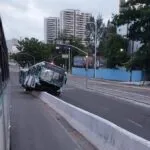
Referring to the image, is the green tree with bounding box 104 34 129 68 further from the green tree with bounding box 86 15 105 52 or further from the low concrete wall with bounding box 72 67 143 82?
the green tree with bounding box 86 15 105 52

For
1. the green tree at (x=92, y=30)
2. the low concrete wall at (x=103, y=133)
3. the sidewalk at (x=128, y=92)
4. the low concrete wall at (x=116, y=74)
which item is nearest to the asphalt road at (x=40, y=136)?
the low concrete wall at (x=103, y=133)

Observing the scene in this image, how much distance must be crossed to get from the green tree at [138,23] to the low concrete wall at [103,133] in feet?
179

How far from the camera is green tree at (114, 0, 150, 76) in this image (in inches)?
2861

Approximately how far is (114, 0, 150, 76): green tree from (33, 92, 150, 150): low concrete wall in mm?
54492

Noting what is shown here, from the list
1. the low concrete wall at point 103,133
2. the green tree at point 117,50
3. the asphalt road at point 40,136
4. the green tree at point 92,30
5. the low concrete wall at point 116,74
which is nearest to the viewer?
the low concrete wall at point 103,133

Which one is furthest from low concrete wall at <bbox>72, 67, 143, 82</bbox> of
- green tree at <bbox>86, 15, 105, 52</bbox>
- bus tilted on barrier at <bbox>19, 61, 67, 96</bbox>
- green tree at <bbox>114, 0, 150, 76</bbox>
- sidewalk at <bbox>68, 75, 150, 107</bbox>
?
green tree at <bbox>86, 15, 105, 52</bbox>

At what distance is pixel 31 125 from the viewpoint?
19109 mm

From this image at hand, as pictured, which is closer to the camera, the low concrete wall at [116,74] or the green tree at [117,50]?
the low concrete wall at [116,74]

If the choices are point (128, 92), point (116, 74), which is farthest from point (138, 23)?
point (128, 92)

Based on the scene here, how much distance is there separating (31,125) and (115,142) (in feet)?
29.9

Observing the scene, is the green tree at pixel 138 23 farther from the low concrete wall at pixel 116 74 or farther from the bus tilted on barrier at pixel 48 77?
the bus tilted on barrier at pixel 48 77

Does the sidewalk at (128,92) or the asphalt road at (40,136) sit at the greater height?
the asphalt road at (40,136)

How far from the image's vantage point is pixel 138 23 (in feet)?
247

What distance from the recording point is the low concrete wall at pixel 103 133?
8820mm
